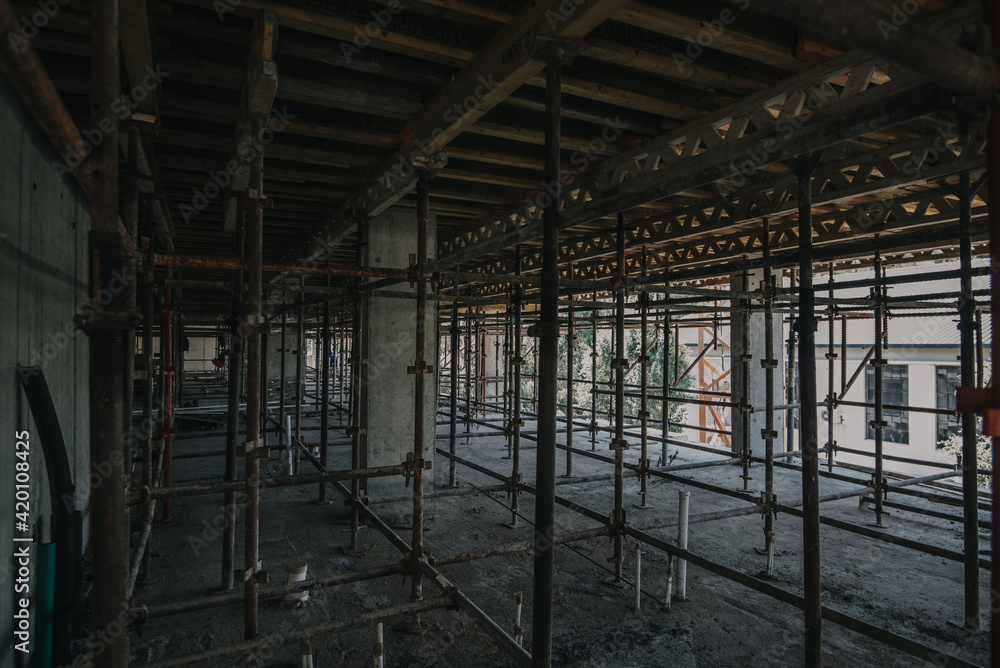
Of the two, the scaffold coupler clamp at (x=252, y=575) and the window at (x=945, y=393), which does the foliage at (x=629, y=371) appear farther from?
the scaffold coupler clamp at (x=252, y=575)

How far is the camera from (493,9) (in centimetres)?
367

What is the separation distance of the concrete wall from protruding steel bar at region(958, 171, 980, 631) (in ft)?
25.9

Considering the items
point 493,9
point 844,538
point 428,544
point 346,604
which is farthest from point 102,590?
point 844,538

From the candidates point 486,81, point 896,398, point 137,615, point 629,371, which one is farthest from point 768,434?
point 896,398

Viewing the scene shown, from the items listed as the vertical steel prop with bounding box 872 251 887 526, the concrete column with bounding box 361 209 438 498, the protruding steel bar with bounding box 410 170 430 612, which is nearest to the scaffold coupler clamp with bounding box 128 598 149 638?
the protruding steel bar with bounding box 410 170 430 612

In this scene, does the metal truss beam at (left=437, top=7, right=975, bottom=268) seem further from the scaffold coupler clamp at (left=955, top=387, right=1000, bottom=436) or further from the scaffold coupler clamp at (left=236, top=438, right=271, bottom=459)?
the scaffold coupler clamp at (left=236, top=438, right=271, bottom=459)

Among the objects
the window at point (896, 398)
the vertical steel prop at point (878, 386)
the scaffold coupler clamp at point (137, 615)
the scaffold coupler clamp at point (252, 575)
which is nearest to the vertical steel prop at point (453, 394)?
the scaffold coupler clamp at point (252, 575)

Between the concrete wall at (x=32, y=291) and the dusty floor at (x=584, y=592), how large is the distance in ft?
5.41

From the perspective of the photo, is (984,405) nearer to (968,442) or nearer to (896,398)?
(968,442)

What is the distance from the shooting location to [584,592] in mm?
6051

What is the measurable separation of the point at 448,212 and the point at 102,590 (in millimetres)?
7336

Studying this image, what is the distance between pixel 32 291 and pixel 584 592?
19.3ft

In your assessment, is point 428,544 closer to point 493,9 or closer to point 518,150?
point 518,150

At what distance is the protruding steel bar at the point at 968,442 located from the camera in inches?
207
